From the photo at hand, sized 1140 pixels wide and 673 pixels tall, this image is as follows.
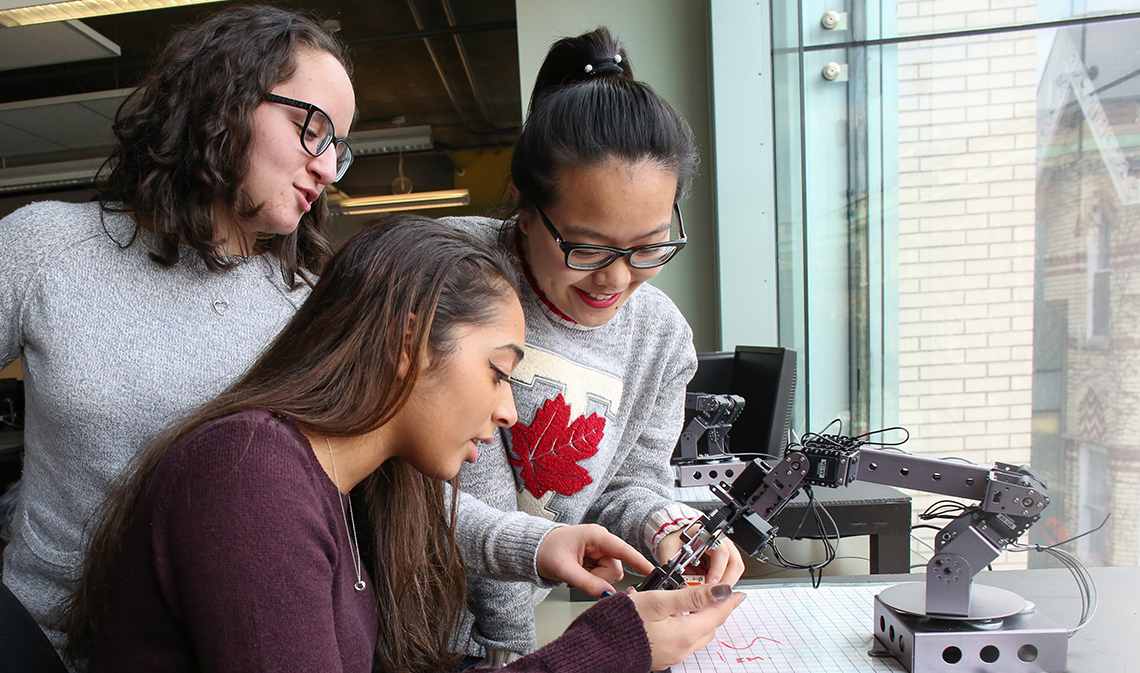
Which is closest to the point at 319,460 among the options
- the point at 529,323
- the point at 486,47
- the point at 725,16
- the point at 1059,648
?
the point at 529,323

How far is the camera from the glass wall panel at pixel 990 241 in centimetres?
156

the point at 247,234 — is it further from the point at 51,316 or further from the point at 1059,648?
the point at 1059,648

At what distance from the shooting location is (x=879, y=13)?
2.31 meters

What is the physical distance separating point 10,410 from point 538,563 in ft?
16.3

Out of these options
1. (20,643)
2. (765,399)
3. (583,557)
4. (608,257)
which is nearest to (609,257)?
(608,257)

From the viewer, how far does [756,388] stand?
2.32 m

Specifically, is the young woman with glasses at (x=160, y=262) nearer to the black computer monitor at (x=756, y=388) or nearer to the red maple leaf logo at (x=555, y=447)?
the red maple leaf logo at (x=555, y=447)

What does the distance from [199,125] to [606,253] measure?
622mm

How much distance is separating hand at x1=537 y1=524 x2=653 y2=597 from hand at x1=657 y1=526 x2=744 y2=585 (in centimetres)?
7

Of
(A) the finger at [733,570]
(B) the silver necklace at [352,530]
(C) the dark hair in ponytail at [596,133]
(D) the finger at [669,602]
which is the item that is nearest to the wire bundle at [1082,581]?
(A) the finger at [733,570]

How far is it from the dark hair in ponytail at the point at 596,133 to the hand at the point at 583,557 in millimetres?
474

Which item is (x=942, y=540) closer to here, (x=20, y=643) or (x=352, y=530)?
(x=352, y=530)

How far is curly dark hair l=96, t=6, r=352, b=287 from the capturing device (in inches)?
43.4

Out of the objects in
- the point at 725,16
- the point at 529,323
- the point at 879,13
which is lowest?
the point at 529,323
